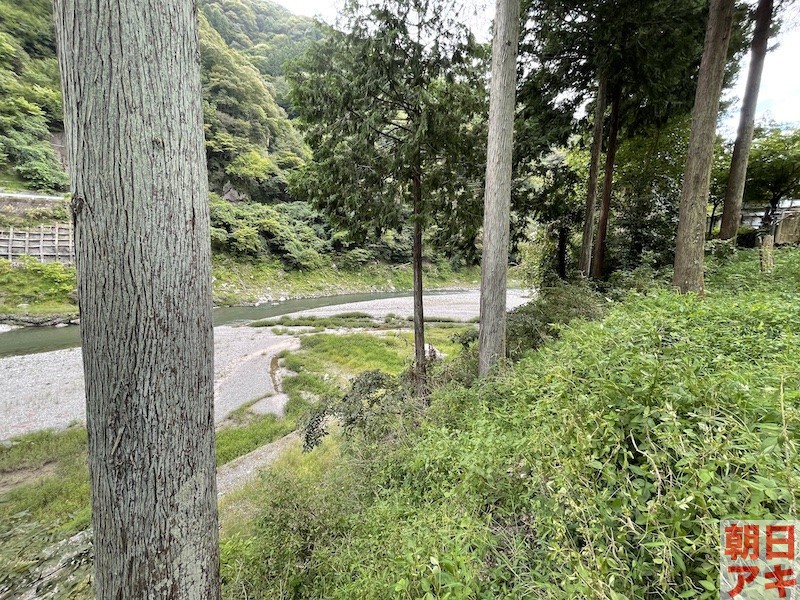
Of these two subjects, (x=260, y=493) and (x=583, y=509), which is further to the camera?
(x=260, y=493)

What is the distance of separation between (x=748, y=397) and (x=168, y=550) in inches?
89.0

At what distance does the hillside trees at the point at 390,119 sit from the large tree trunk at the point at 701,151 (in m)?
2.57

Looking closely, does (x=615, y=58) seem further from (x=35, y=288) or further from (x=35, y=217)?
(x=35, y=217)

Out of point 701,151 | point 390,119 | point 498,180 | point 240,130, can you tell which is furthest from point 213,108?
point 701,151

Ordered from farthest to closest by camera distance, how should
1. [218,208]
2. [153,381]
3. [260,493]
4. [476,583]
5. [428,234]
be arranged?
[218,208] → [428,234] → [260,493] → [476,583] → [153,381]

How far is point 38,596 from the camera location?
2697mm

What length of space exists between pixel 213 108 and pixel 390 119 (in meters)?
28.6

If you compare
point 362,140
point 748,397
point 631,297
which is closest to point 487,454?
point 748,397

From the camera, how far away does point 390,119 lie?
16.4 feet

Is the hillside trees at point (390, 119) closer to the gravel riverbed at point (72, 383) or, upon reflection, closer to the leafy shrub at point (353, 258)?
the gravel riverbed at point (72, 383)

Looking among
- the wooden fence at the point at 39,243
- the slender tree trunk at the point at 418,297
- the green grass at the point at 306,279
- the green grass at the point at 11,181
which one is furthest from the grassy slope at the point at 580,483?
the green grass at the point at 11,181

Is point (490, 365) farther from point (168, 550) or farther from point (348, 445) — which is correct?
point (168, 550)

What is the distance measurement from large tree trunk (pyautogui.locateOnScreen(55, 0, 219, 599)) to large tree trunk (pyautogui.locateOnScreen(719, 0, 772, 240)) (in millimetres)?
8244

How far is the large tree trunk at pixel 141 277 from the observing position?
106 centimetres
